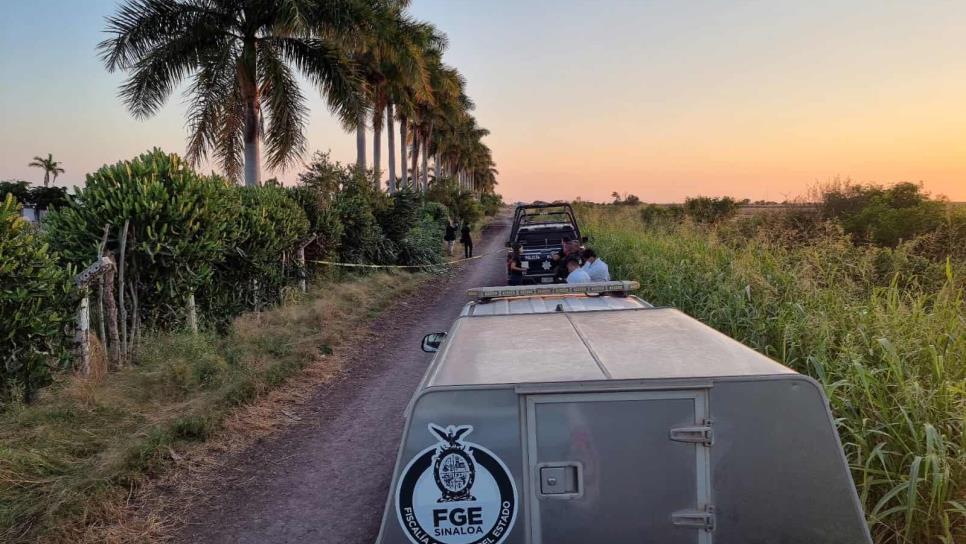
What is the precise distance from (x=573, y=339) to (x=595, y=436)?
2.86ft

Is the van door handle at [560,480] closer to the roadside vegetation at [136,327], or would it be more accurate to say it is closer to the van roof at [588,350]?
the van roof at [588,350]

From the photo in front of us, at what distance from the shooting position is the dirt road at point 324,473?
166 inches

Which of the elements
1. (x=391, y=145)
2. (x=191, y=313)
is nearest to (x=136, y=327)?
(x=191, y=313)

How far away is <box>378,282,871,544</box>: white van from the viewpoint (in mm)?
2207

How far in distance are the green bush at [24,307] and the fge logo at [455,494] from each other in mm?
5471

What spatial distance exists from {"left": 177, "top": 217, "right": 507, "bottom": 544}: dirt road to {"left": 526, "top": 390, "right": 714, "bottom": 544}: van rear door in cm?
234

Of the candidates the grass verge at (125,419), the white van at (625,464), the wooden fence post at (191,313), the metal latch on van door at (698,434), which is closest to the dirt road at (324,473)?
the grass verge at (125,419)

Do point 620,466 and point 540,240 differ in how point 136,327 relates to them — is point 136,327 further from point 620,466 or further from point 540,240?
point 540,240

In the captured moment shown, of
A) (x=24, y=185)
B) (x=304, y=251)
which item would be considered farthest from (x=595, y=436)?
(x=24, y=185)

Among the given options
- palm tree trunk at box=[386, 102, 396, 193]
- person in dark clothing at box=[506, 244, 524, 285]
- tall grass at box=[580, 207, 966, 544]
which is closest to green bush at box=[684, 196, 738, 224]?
palm tree trunk at box=[386, 102, 396, 193]

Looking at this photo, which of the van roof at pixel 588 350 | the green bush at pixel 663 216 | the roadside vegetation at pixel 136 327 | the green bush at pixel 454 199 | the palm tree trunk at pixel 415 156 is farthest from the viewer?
the palm tree trunk at pixel 415 156

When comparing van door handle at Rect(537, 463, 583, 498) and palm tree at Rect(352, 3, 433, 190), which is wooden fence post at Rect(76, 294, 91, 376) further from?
palm tree at Rect(352, 3, 433, 190)

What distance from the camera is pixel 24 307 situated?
5.84m

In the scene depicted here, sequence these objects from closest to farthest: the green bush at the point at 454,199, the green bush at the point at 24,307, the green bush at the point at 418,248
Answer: the green bush at the point at 24,307, the green bush at the point at 418,248, the green bush at the point at 454,199
